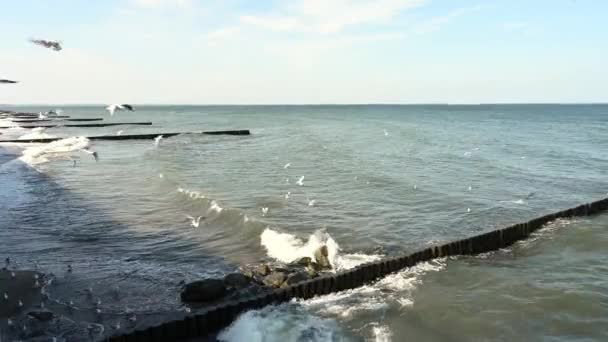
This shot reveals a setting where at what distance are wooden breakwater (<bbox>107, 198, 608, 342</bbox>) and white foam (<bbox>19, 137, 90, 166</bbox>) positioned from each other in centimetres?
4091

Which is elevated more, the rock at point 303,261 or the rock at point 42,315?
the rock at point 303,261

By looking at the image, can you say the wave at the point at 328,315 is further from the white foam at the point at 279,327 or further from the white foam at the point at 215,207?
the white foam at the point at 215,207

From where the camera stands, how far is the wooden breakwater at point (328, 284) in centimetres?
1301

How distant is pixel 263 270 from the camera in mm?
17312

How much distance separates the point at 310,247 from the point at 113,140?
62.4 meters

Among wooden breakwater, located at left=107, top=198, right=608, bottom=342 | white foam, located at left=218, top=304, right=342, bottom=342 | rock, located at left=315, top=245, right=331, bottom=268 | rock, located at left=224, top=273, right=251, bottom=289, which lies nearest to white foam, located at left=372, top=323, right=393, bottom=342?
white foam, located at left=218, top=304, right=342, bottom=342

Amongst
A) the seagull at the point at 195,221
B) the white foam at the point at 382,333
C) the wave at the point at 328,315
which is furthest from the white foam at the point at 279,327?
the seagull at the point at 195,221

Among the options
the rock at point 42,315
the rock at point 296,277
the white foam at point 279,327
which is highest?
the rock at point 296,277

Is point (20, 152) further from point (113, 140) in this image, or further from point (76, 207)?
point (76, 207)

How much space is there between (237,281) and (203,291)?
4.13ft

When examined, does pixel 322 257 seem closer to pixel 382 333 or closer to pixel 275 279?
pixel 275 279

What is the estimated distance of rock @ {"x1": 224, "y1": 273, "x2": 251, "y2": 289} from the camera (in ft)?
52.3

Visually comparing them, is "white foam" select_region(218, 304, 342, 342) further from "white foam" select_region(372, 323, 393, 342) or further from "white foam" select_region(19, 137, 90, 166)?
"white foam" select_region(19, 137, 90, 166)

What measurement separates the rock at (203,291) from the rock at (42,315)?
3549 mm
